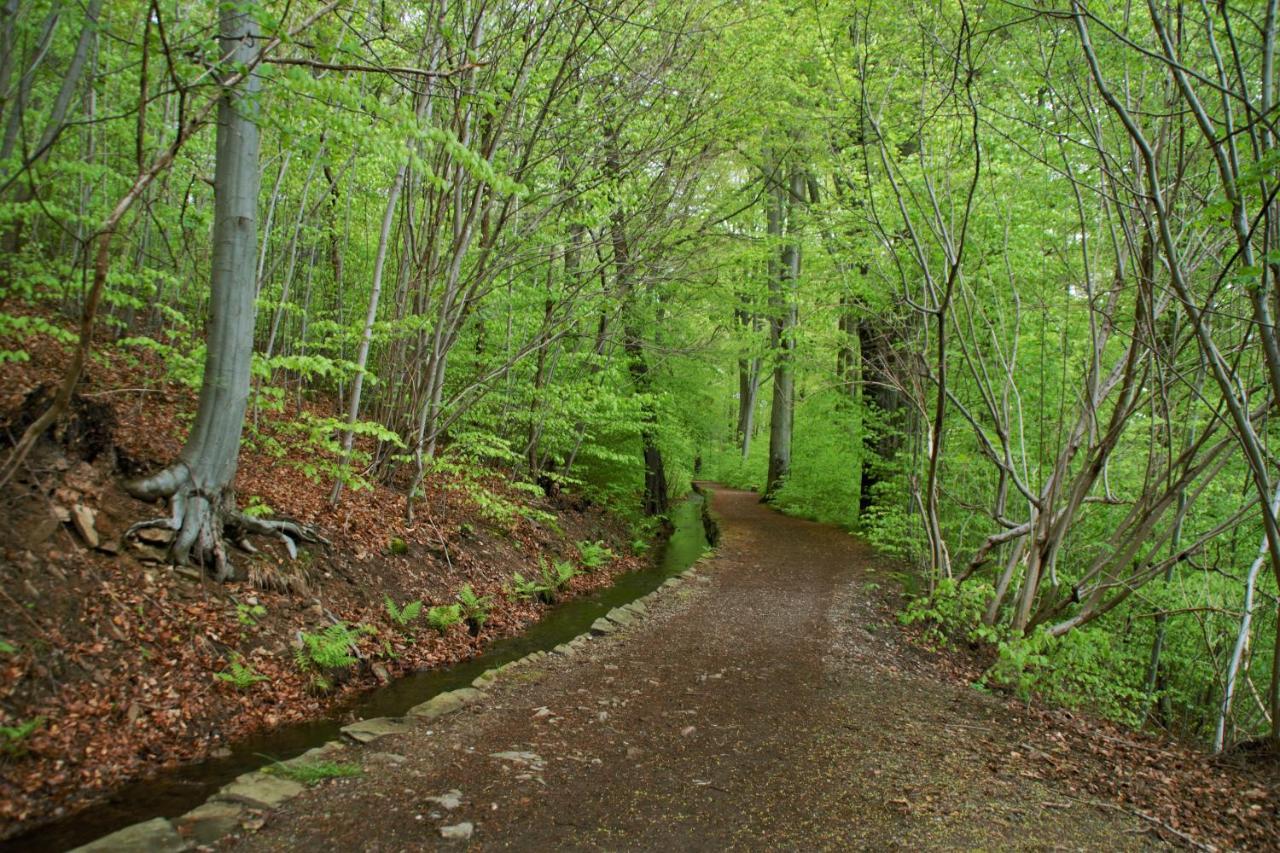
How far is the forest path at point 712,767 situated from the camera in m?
2.88

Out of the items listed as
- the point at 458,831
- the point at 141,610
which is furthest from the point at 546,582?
the point at 458,831

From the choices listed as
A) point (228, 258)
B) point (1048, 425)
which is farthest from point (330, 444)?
point (1048, 425)

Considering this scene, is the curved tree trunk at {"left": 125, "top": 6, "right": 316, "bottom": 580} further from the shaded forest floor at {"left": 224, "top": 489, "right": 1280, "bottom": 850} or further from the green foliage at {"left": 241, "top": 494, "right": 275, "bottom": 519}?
the shaded forest floor at {"left": 224, "top": 489, "right": 1280, "bottom": 850}

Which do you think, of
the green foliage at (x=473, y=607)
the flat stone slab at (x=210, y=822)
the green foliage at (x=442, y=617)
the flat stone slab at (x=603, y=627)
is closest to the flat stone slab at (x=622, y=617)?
the flat stone slab at (x=603, y=627)

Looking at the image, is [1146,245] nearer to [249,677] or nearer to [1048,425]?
[1048,425]

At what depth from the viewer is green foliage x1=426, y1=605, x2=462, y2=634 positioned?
606cm

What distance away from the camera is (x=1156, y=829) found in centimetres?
306

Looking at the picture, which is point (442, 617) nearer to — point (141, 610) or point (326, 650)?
point (326, 650)

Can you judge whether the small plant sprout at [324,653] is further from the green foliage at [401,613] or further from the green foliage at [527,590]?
the green foliage at [527,590]

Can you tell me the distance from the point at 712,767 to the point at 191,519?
379 centimetres

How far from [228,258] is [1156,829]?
20.4 feet

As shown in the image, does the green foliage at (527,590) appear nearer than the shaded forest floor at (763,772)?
No

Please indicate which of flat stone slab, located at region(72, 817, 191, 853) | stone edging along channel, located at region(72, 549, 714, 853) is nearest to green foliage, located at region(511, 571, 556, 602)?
stone edging along channel, located at region(72, 549, 714, 853)

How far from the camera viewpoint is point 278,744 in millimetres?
3941
